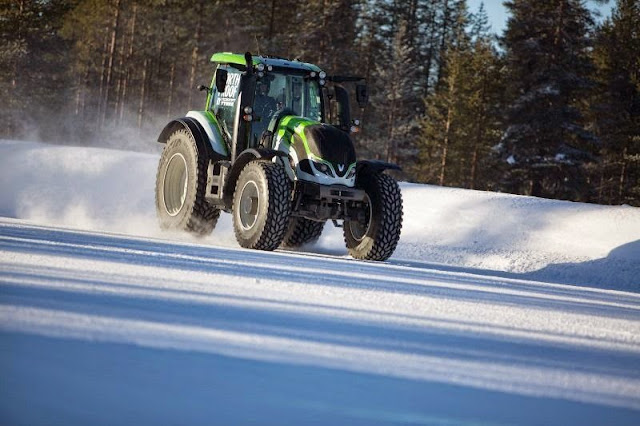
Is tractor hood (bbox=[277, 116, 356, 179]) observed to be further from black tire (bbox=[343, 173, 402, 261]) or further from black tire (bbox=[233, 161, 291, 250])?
black tire (bbox=[343, 173, 402, 261])

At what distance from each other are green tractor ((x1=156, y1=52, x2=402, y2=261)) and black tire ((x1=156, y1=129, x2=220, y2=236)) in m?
0.02

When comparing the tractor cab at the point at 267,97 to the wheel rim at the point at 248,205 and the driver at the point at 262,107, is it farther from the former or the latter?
→ the wheel rim at the point at 248,205

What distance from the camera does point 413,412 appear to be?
3.28 metres

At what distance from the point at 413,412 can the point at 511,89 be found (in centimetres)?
3552

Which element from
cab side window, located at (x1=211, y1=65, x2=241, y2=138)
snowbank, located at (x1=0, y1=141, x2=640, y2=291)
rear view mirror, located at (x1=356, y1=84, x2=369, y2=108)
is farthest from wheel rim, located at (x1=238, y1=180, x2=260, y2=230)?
rear view mirror, located at (x1=356, y1=84, x2=369, y2=108)

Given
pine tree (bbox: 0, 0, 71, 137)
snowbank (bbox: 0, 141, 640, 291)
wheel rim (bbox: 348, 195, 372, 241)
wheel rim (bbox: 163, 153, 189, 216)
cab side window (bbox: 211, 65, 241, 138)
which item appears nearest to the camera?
wheel rim (bbox: 348, 195, 372, 241)

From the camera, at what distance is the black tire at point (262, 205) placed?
408 inches

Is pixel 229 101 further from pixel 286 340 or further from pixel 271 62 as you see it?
pixel 286 340

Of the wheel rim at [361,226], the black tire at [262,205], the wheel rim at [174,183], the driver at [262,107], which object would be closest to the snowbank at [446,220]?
the wheel rim at [174,183]

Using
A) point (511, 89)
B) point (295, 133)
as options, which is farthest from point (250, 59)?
point (511, 89)

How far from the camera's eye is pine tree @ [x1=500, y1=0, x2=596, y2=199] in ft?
115

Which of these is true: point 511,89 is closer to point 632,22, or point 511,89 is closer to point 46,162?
point 632,22

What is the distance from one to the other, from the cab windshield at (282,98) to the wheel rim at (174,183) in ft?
5.40

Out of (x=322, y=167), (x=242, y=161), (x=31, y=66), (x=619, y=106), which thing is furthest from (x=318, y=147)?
(x=31, y=66)
